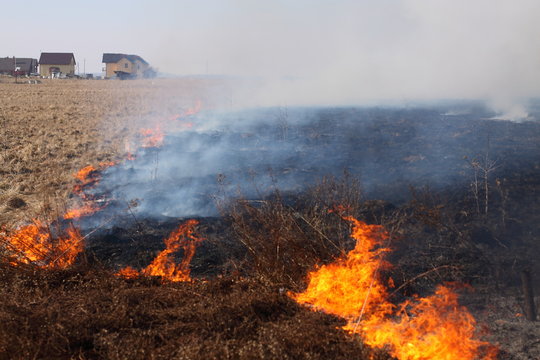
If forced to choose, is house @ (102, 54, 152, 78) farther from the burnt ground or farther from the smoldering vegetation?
the burnt ground

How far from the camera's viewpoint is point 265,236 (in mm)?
7453

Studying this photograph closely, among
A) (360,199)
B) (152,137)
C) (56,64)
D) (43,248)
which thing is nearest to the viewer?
(43,248)

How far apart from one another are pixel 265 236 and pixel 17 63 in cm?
6984

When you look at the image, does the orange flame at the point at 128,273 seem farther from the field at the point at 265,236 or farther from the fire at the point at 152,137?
the fire at the point at 152,137

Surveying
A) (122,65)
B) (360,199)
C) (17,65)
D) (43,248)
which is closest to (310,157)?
(360,199)

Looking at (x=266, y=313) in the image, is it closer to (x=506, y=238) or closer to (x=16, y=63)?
(x=506, y=238)

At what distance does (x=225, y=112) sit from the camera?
1989 centimetres

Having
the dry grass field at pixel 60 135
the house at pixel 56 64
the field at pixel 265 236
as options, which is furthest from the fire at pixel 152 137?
the house at pixel 56 64

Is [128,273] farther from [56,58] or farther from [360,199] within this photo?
[56,58]

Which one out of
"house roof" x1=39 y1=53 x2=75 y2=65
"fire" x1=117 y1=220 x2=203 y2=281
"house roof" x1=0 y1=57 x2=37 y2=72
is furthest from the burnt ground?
"house roof" x1=0 y1=57 x2=37 y2=72

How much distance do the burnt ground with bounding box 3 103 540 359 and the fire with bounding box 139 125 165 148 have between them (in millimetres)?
461

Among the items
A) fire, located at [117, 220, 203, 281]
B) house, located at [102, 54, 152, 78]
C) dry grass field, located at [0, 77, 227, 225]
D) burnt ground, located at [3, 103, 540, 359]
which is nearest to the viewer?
burnt ground, located at [3, 103, 540, 359]

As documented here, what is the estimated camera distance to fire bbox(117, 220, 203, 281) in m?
7.03

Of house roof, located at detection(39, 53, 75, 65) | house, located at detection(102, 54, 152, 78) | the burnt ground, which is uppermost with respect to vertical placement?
house roof, located at detection(39, 53, 75, 65)
